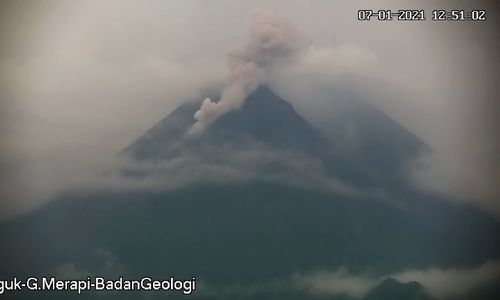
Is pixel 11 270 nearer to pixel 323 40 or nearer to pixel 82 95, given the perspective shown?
pixel 82 95

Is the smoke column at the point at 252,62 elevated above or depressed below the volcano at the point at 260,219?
above

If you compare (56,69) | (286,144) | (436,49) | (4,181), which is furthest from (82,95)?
(436,49)

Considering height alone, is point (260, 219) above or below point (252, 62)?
below

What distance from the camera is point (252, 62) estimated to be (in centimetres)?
210

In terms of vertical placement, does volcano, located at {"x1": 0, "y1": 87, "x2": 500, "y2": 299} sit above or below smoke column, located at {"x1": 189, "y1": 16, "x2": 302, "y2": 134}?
below

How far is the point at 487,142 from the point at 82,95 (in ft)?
4.53

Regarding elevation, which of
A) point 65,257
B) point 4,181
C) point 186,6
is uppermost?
point 186,6

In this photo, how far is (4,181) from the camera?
206 cm

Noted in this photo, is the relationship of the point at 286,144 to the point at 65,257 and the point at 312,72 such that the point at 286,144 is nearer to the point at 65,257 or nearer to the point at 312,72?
the point at 312,72

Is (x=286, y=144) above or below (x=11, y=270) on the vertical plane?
above

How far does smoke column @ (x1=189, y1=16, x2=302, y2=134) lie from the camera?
209 centimetres

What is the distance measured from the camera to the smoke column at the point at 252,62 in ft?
6.86

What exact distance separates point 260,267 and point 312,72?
68cm

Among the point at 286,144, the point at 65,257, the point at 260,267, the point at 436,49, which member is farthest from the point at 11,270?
the point at 436,49
